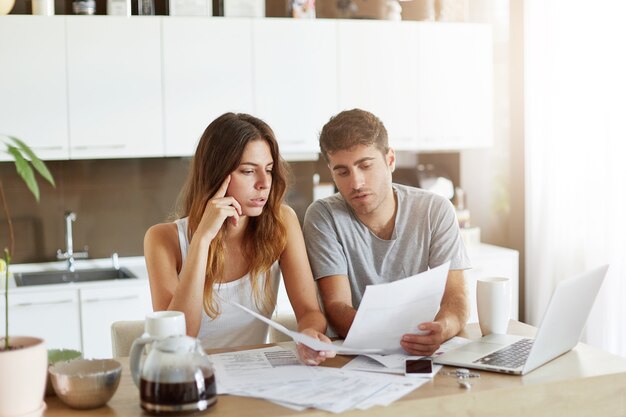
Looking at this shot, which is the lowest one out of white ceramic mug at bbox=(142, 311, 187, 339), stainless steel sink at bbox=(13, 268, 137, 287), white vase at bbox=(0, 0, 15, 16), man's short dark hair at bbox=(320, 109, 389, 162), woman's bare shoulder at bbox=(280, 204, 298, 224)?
stainless steel sink at bbox=(13, 268, 137, 287)

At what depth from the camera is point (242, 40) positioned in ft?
13.2

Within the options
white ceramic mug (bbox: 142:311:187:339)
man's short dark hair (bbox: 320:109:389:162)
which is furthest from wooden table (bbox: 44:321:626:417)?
man's short dark hair (bbox: 320:109:389:162)

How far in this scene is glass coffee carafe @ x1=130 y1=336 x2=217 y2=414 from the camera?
152 centimetres

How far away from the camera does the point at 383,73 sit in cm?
426

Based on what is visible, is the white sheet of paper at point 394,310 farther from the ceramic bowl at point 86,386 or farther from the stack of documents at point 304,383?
the ceramic bowl at point 86,386

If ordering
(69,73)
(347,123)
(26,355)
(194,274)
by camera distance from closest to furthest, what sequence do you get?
(26,355) < (194,274) < (347,123) < (69,73)

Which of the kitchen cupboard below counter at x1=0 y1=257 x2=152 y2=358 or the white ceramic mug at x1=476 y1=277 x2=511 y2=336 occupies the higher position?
the white ceramic mug at x1=476 y1=277 x2=511 y2=336

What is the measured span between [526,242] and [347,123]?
7.87 ft

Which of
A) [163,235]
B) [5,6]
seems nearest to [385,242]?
[163,235]

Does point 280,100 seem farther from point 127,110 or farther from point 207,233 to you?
point 207,233

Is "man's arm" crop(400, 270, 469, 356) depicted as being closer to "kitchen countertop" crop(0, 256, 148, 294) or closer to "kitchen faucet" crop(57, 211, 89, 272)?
"kitchen countertop" crop(0, 256, 148, 294)

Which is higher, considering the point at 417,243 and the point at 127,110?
the point at 127,110

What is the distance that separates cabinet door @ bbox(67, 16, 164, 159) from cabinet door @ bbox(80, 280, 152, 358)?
0.66 m

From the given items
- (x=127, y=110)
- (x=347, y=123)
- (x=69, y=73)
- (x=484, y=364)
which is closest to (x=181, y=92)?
(x=127, y=110)
